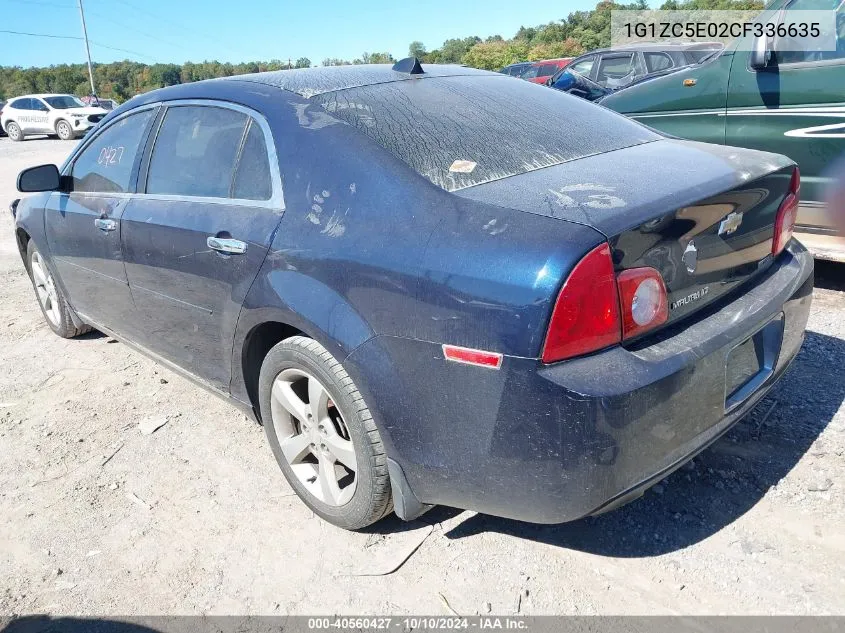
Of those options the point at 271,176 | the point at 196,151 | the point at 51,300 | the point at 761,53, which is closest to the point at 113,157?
the point at 196,151

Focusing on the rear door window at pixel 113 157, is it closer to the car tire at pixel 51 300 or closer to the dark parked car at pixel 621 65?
the car tire at pixel 51 300

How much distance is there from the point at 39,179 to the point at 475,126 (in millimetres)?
2643

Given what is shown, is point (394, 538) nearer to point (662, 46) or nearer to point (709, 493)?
point (709, 493)

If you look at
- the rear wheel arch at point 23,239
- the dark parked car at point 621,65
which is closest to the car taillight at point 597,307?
the rear wheel arch at point 23,239

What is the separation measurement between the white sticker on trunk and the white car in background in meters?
24.6

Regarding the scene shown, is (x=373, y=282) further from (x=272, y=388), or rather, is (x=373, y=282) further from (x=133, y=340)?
(x=133, y=340)

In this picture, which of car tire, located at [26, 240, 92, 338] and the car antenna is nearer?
the car antenna

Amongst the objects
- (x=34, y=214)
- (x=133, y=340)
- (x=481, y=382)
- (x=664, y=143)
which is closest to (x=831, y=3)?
(x=664, y=143)

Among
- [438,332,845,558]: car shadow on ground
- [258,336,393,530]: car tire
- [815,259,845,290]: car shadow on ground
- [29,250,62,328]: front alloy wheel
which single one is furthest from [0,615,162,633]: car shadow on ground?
[815,259,845,290]: car shadow on ground

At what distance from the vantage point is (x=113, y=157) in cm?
370

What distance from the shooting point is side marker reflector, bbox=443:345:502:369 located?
6.36 feet

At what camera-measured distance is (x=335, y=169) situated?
2.41 metres

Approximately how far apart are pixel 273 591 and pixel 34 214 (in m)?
3.24

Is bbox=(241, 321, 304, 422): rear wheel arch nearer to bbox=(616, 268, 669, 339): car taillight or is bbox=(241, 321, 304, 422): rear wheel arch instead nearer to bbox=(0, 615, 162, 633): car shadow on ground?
bbox=(0, 615, 162, 633): car shadow on ground
